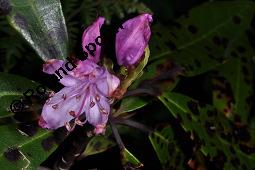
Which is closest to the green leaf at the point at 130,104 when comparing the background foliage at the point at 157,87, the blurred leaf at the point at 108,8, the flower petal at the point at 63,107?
the background foliage at the point at 157,87

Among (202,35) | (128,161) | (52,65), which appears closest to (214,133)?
Result: (128,161)

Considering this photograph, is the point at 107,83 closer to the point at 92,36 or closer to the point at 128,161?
the point at 92,36

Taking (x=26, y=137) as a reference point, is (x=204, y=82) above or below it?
below

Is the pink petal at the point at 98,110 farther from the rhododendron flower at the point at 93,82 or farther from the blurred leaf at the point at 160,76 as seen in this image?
the blurred leaf at the point at 160,76

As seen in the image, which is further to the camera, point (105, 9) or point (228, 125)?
point (105, 9)

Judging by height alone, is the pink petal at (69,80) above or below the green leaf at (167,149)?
above

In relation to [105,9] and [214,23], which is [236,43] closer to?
[214,23]

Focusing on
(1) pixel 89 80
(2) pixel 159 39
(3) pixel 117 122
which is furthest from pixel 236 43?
(1) pixel 89 80
